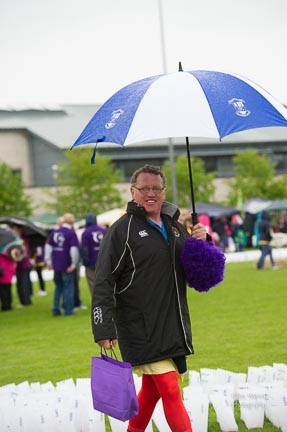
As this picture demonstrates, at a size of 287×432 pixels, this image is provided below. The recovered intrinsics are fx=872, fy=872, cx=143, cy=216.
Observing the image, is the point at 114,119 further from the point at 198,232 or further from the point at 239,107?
→ the point at 198,232

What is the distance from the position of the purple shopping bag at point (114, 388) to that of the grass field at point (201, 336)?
61.1 inches

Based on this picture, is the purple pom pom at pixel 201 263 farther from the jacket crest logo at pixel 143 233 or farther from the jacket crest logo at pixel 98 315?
the jacket crest logo at pixel 98 315

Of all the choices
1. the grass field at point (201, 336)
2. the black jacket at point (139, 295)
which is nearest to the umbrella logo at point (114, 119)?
the black jacket at point (139, 295)

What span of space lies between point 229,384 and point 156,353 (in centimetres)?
197

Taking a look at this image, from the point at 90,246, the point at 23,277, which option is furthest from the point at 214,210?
the point at 90,246

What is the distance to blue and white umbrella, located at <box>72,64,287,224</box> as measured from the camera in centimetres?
603

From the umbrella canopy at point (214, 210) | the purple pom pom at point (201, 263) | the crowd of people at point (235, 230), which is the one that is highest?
the purple pom pom at point (201, 263)

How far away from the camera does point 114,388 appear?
18.6ft

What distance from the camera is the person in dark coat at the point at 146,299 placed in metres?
5.71

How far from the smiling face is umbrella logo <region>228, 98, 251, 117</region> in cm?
75

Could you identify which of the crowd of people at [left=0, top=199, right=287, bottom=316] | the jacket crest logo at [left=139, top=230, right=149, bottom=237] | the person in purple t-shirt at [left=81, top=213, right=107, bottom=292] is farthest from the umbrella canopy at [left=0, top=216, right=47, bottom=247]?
the jacket crest logo at [left=139, top=230, right=149, bottom=237]

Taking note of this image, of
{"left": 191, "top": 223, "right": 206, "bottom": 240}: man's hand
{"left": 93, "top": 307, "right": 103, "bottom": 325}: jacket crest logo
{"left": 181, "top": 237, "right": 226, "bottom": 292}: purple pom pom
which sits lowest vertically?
{"left": 93, "top": 307, "right": 103, "bottom": 325}: jacket crest logo

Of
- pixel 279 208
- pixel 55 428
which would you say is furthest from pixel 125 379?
pixel 279 208

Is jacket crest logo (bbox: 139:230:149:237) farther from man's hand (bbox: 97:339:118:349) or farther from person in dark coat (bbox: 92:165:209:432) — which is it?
man's hand (bbox: 97:339:118:349)
